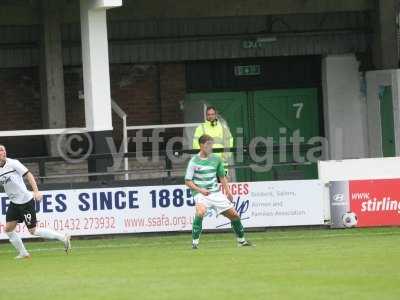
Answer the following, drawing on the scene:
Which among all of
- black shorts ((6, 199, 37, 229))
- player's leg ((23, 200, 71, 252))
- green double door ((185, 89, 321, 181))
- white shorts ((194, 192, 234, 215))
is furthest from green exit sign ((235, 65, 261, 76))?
black shorts ((6, 199, 37, 229))

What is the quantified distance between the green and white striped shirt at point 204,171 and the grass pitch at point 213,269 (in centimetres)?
102

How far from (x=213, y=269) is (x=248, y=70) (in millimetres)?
13882

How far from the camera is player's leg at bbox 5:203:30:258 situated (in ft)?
61.7

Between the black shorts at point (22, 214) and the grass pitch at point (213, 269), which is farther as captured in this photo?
the black shorts at point (22, 214)

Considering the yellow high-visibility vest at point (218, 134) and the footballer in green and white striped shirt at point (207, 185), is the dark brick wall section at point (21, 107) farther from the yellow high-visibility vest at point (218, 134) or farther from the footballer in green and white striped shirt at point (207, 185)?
the footballer in green and white striped shirt at point (207, 185)

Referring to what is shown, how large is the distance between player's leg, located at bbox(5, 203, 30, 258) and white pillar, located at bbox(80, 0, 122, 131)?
14.2 ft

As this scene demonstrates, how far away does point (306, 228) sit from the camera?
23422mm

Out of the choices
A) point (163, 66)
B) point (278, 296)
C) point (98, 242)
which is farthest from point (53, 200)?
point (278, 296)

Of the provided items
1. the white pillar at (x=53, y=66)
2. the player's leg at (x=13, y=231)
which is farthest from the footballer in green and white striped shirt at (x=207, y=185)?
the white pillar at (x=53, y=66)

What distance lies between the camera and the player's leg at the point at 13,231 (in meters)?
18.8

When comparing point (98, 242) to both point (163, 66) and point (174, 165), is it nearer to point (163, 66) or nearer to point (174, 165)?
point (174, 165)

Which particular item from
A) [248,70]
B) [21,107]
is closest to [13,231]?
[21,107]

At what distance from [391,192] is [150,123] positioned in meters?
6.68

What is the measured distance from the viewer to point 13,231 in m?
19.0
